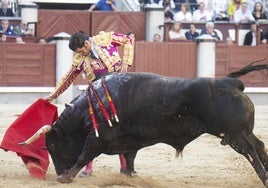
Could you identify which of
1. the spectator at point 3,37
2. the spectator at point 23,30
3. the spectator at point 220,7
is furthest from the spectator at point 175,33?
the spectator at point 3,37

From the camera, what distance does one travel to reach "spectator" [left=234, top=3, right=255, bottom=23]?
1652 centimetres

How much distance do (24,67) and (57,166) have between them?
8877mm

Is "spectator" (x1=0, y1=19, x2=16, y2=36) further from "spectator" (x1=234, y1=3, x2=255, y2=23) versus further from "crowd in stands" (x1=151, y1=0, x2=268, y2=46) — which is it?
"spectator" (x1=234, y1=3, x2=255, y2=23)

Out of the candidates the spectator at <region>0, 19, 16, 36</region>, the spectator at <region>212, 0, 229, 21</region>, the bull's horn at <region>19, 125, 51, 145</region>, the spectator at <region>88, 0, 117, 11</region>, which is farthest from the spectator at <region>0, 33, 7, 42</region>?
the bull's horn at <region>19, 125, 51, 145</region>

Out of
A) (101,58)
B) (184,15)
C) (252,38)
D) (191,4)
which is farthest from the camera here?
(191,4)

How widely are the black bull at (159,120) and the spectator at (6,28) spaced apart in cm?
845

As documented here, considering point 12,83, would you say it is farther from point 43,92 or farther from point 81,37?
point 81,37

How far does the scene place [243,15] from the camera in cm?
1666

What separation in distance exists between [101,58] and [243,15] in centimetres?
1006

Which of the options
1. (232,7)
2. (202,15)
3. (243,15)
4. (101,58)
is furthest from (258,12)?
(101,58)

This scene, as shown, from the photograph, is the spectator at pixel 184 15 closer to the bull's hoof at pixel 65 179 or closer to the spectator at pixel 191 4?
the spectator at pixel 191 4

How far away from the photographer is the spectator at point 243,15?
54.2 feet

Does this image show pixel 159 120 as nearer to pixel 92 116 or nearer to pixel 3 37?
pixel 92 116

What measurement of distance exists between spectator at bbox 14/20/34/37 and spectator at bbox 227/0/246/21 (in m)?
3.88
